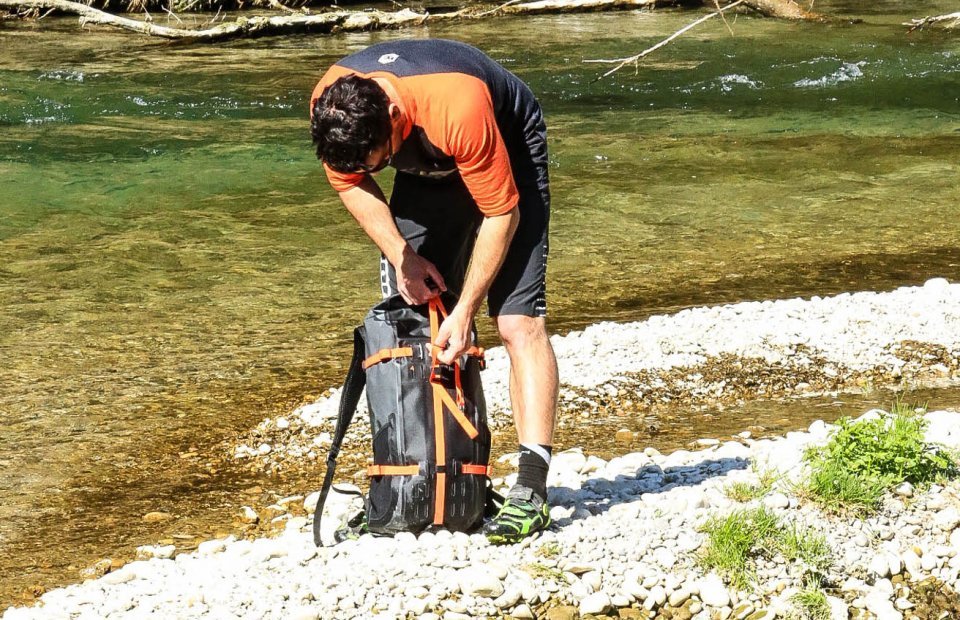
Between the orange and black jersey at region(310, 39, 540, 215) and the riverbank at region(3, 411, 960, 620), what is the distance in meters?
1.10

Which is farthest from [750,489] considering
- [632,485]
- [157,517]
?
[157,517]

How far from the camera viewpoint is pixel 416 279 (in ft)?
11.4

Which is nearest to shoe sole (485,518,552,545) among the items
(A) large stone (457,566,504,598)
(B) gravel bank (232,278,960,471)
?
(A) large stone (457,566,504,598)

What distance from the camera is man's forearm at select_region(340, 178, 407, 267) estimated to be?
133 inches

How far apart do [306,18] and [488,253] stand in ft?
54.4

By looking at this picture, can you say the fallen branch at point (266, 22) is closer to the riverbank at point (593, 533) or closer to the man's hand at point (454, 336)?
the riverbank at point (593, 533)

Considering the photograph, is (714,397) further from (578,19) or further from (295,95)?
(578,19)

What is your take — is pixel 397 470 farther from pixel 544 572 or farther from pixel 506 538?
pixel 544 572

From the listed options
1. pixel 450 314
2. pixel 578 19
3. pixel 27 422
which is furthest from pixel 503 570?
pixel 578 19

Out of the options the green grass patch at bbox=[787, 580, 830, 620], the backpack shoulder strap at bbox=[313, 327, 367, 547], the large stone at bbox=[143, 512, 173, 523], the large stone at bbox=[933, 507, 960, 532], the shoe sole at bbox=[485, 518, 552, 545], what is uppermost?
the backpack shoulder strap at bbox=[313, 327, 367, 547]

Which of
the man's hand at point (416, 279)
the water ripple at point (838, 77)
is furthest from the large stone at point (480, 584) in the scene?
the water ripple at point (838, 77)

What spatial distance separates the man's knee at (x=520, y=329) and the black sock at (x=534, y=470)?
1.13 ft

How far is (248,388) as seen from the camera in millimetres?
5812

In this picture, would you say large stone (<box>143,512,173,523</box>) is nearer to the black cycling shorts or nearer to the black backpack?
the black backpack
